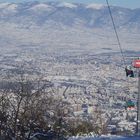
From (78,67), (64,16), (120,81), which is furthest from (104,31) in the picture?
(120,81)

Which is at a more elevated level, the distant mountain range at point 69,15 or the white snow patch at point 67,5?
the distant mountain range at point 69,15

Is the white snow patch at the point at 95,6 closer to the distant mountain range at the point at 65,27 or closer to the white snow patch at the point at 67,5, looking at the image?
the distant mountain range at the point at 65,27

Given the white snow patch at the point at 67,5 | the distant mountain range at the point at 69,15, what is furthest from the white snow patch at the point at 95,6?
the white snow patch at the point at 67,5

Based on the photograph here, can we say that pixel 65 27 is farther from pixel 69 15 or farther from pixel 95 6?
pixel 95 6

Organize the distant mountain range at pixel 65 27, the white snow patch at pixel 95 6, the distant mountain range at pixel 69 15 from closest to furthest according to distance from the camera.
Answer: the distant mountain range at pixel 65 27, the distant mountain range at pixel 69 15, the white snow patch at pixel 95 6

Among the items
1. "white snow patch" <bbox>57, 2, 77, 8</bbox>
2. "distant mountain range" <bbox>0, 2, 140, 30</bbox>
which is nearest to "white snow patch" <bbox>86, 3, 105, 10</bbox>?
"distant mountain range" <bbox>0, 2, 140, 30</bbox>

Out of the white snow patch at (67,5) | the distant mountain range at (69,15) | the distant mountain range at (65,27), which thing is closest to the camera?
the distant mountain range at (65,27)

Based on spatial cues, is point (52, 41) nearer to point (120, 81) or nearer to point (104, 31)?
point (104, 31)

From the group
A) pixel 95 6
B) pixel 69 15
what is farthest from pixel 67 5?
pixel 69 15
